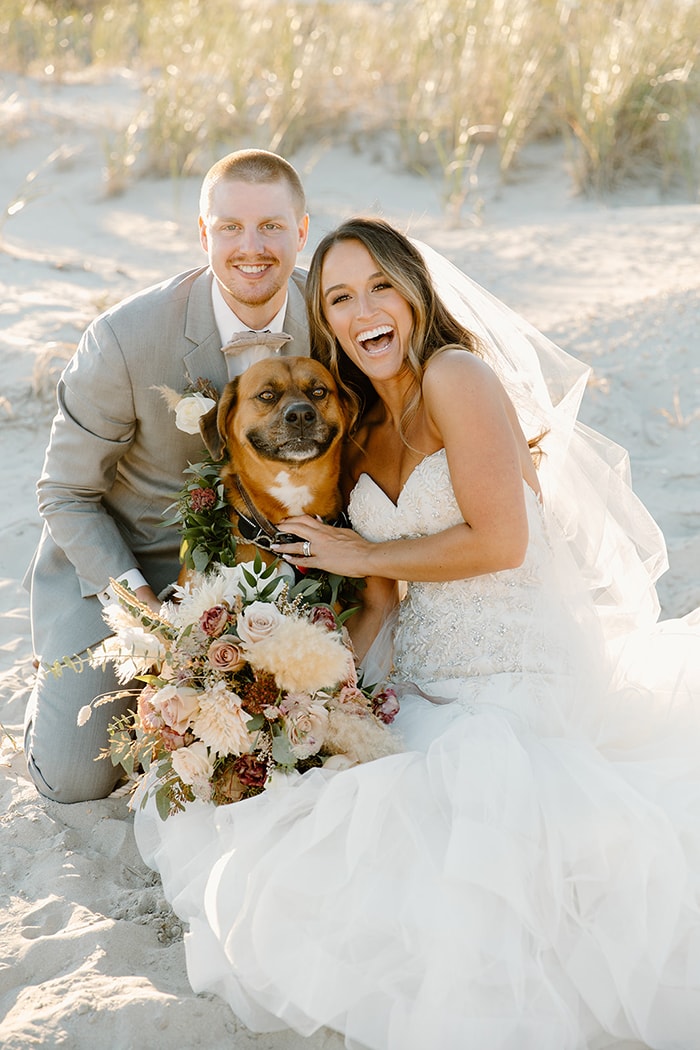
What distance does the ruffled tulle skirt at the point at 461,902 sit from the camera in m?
2.31

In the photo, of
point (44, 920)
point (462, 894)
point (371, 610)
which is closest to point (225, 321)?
point (371, 610)

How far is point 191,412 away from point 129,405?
1.38ft

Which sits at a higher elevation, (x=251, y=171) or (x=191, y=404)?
(x=251, y=171)

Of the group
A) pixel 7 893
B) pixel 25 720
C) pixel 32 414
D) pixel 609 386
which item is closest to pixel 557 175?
pixel 609 386

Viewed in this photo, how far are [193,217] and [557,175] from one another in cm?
327

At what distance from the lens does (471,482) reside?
297 cm

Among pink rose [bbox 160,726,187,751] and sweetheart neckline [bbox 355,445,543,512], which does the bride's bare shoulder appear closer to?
sweetheart neckline [bbox 355,445,543,512]

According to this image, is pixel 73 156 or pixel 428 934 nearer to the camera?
pixel 428 934

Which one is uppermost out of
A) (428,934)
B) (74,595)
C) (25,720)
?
(428,934)

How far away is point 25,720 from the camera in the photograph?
3.82 m

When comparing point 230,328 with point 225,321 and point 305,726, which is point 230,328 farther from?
point 305,726

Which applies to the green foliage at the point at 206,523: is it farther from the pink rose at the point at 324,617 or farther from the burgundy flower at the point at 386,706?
the burgundy flower at the point at 386,706

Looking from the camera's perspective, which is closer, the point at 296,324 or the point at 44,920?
the point at 44,920

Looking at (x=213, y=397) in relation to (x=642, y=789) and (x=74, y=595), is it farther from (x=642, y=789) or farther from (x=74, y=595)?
(x=642, y=789)
